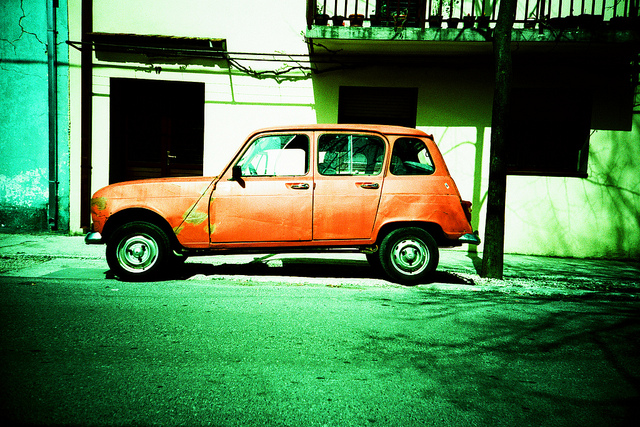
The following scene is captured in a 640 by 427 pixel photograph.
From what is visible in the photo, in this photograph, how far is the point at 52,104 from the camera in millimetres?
8875

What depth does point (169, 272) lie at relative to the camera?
6238 millimetres

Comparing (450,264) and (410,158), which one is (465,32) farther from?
(450,264)

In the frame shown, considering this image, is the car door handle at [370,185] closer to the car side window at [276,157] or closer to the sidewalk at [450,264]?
the car side window at [276,157]

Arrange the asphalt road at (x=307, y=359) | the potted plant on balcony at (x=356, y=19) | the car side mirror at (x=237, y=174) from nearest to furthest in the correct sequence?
the asphalt road at (x=307, y=359), the car side mirror at (x=237, y=174), the potted plant on balcony at (x=356, y=19)

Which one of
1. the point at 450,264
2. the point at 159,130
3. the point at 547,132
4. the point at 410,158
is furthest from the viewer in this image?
the point at 159,130

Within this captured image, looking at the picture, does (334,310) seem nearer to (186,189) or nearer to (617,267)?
(186,189)

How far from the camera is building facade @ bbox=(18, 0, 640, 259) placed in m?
8.66

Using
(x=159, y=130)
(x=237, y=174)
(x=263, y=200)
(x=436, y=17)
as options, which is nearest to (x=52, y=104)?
(x=159, y=130)

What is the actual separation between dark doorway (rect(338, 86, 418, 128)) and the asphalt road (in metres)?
4.96

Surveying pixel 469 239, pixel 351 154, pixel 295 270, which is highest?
pixel 351 154

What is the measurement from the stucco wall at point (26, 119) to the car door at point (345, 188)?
20.9 ft

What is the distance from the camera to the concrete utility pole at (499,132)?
6.04 m

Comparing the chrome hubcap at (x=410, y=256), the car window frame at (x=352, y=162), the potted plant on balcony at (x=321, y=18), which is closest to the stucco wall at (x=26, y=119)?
the potted plant on balcony at (x=321, y=18)

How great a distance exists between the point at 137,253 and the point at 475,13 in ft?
26.1
